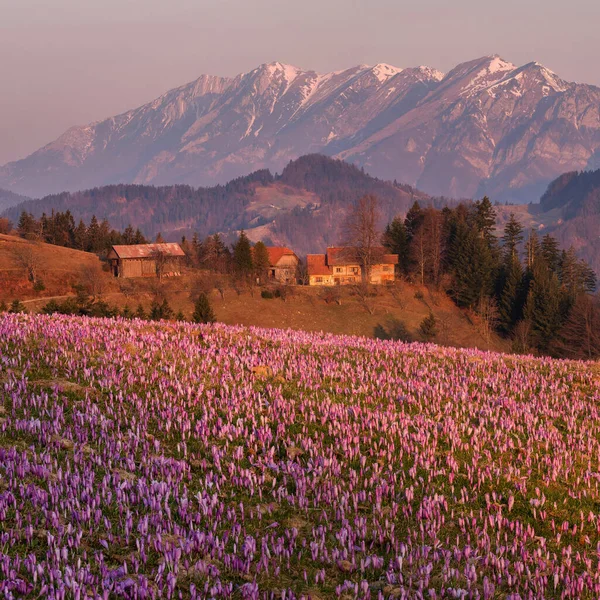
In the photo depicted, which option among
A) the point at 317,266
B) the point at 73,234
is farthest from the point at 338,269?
the point at 73,234

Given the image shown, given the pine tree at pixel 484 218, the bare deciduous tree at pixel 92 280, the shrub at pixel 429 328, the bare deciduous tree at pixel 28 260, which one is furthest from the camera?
the pine tree at pixel 484 218

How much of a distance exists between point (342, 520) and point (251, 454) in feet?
6.62

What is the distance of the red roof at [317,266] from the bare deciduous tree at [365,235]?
16303mm

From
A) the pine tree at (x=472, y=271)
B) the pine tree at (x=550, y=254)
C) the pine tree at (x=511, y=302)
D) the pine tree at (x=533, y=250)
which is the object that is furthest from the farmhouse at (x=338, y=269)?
the pine tree at (x=550, y=254)

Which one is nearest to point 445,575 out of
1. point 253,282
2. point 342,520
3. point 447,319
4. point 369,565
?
point 369,565

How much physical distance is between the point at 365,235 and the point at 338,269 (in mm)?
23635

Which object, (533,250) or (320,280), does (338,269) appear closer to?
(320,280)

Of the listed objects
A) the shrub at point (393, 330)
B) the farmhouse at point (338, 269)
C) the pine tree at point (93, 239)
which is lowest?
the shrub at point (393, 330)

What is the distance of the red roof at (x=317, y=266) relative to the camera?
485 ft

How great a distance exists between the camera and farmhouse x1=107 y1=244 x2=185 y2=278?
138125 millimetres

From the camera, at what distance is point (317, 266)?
489 ft

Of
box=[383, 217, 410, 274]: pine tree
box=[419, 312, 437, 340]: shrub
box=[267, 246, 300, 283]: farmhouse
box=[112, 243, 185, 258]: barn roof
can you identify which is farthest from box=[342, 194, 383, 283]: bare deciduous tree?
box=[112, 243, 185, 258]: barn roof

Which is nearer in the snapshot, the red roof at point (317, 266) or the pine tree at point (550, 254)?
the pine tree at point (550, 254)

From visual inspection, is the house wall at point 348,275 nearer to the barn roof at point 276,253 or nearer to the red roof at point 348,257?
the red roof at point 348,257
